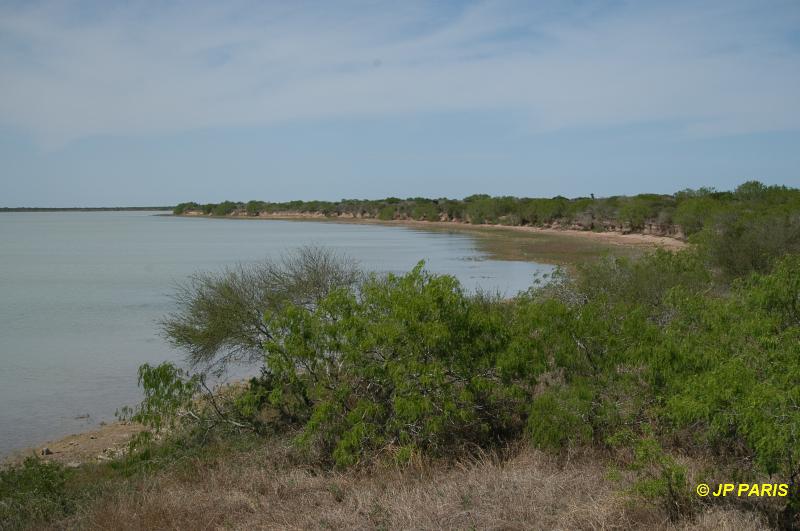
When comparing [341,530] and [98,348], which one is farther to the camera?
[98,348]

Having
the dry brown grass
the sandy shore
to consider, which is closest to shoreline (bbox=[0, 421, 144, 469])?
the sandy shore

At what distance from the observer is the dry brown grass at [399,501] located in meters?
6.90

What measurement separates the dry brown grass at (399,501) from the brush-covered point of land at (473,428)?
3 cm

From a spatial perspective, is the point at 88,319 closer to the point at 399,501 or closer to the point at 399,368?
the point at 399,368

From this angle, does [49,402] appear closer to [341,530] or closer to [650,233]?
[341,530]

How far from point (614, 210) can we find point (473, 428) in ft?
250

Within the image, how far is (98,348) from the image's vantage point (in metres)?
21.2

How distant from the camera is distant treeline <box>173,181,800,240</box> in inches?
2119

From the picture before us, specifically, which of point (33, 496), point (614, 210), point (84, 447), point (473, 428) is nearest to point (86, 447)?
point (84, 447)

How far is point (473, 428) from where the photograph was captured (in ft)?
32.7

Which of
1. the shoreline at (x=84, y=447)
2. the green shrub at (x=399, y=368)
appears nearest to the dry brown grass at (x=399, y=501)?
the green shrub at (x=399, y=368)

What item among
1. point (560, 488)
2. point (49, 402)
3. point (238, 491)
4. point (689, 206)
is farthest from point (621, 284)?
point (689, 206)

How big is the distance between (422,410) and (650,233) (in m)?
66.2

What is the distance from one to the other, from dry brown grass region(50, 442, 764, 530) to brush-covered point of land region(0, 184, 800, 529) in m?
0.03
